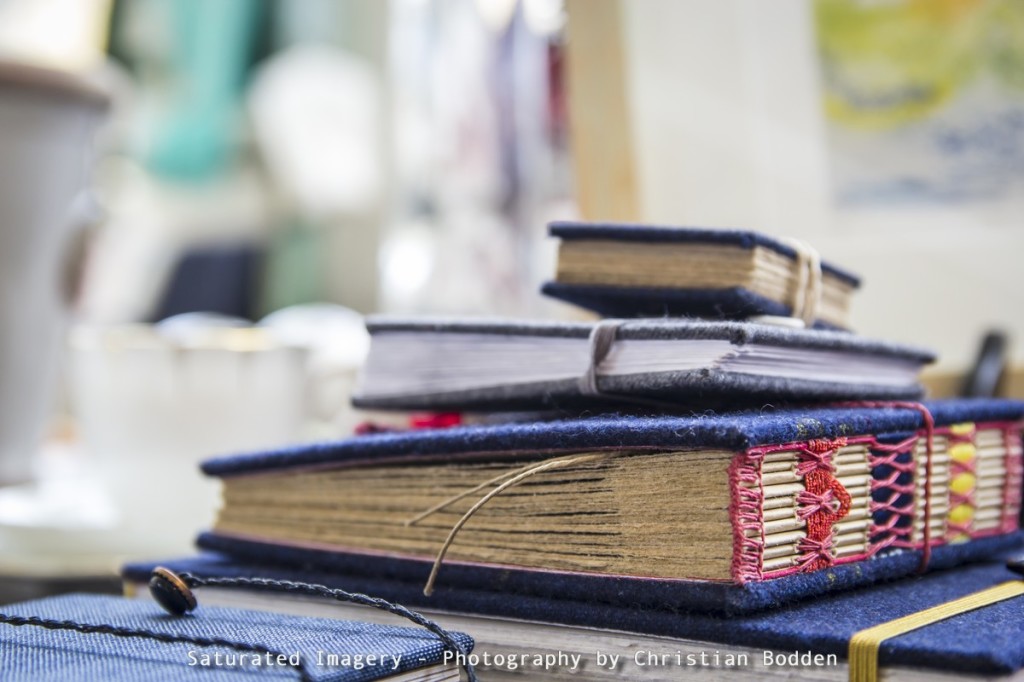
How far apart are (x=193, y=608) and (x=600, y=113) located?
419 mm

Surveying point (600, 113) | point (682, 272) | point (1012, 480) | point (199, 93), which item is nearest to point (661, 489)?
point (682, 272)

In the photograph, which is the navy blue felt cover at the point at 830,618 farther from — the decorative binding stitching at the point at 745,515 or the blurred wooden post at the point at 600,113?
the blurred wooden post at the point at 600,113

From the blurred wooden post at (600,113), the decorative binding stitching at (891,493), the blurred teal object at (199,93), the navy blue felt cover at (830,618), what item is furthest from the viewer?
the blurred teal object at (199,93)

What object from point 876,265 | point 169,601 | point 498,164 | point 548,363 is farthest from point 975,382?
point 498,164

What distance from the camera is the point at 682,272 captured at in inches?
17.7

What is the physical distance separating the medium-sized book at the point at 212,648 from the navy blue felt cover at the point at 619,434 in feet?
0.24

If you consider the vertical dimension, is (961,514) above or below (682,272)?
below

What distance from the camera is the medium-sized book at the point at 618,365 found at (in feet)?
1.27

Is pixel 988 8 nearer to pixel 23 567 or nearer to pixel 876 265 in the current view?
pixel 876 265

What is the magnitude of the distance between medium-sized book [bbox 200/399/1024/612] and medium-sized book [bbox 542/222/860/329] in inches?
2.3

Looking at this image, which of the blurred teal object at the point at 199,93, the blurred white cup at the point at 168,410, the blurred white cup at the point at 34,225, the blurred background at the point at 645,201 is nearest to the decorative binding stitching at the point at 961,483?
the blurred background at the point at 645,201

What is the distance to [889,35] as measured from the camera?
702mm

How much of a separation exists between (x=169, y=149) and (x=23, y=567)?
4.93 feet

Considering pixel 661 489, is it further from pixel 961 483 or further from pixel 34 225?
pixel 34 225
